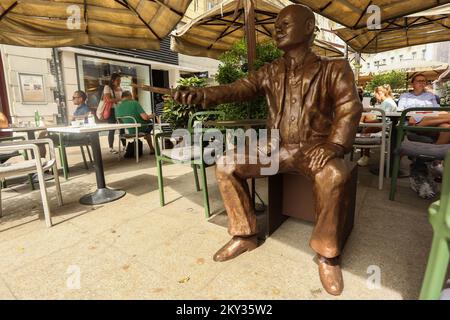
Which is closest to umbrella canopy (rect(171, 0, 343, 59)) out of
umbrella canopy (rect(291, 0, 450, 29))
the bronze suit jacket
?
umbrella canopy (rect(291, 0, 450, 29))

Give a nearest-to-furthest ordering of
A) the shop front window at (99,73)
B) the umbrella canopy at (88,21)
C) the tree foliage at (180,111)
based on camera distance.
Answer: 1. the umbrella canopy at (88,21)
2. the tree foliage at (180,111)
3. the shop front window at (99,73)

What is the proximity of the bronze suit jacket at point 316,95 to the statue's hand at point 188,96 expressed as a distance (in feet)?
0.18

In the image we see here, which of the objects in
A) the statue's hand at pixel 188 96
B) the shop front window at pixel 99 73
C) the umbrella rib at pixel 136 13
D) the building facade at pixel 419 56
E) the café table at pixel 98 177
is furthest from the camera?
the building facade at pixel 419 56

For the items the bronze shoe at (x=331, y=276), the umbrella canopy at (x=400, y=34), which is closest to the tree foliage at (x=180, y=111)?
the umbrella canopy at (x=400, y=34)

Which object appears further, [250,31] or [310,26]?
[250,31]

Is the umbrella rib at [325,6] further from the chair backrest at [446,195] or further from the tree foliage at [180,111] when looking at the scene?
the chair backrest at [446,195]

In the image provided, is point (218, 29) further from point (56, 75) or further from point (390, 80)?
point (390, 80)

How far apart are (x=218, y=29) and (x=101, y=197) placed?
12.9ft

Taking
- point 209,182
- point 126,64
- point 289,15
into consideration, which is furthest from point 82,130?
point 126,64

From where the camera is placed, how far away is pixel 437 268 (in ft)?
3.37

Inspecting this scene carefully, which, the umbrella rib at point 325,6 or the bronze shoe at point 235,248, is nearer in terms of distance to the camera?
the bronze shoe at point 235,248

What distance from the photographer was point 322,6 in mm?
3537

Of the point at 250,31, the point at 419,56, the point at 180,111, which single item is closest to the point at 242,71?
the point at 250,31

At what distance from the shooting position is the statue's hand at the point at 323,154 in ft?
5.78
